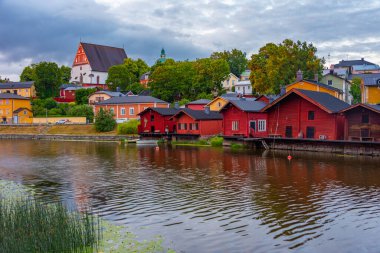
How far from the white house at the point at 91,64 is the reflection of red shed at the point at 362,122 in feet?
339

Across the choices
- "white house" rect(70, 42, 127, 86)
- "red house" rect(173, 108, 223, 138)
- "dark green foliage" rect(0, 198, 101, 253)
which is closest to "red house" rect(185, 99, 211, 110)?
"red house" rect(173, 108, 223, 138)

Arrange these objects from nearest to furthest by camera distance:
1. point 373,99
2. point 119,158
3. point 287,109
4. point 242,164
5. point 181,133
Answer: point 242,164
point 119,158
point 287,109
point 373,99
point 181,133

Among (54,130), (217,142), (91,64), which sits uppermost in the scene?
(91,64)

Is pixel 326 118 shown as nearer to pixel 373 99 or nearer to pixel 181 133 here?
pixel 373 99

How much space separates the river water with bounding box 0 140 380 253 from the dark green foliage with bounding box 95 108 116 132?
121ft

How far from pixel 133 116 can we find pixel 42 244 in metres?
73.5

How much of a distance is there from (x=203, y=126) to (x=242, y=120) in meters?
9.37

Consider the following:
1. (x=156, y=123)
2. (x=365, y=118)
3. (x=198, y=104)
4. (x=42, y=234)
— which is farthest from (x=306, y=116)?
(x=42, y=234)

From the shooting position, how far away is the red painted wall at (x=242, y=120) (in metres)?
55.6

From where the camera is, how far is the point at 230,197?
2323cm

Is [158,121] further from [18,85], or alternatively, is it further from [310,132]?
[18,85]

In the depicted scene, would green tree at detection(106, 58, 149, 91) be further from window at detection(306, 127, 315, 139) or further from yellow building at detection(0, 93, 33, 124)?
window at detection(306, 127, 315, 139)

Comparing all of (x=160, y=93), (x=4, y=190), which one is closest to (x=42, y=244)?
(x=4, y=190)

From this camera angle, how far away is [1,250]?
40.8 feet
